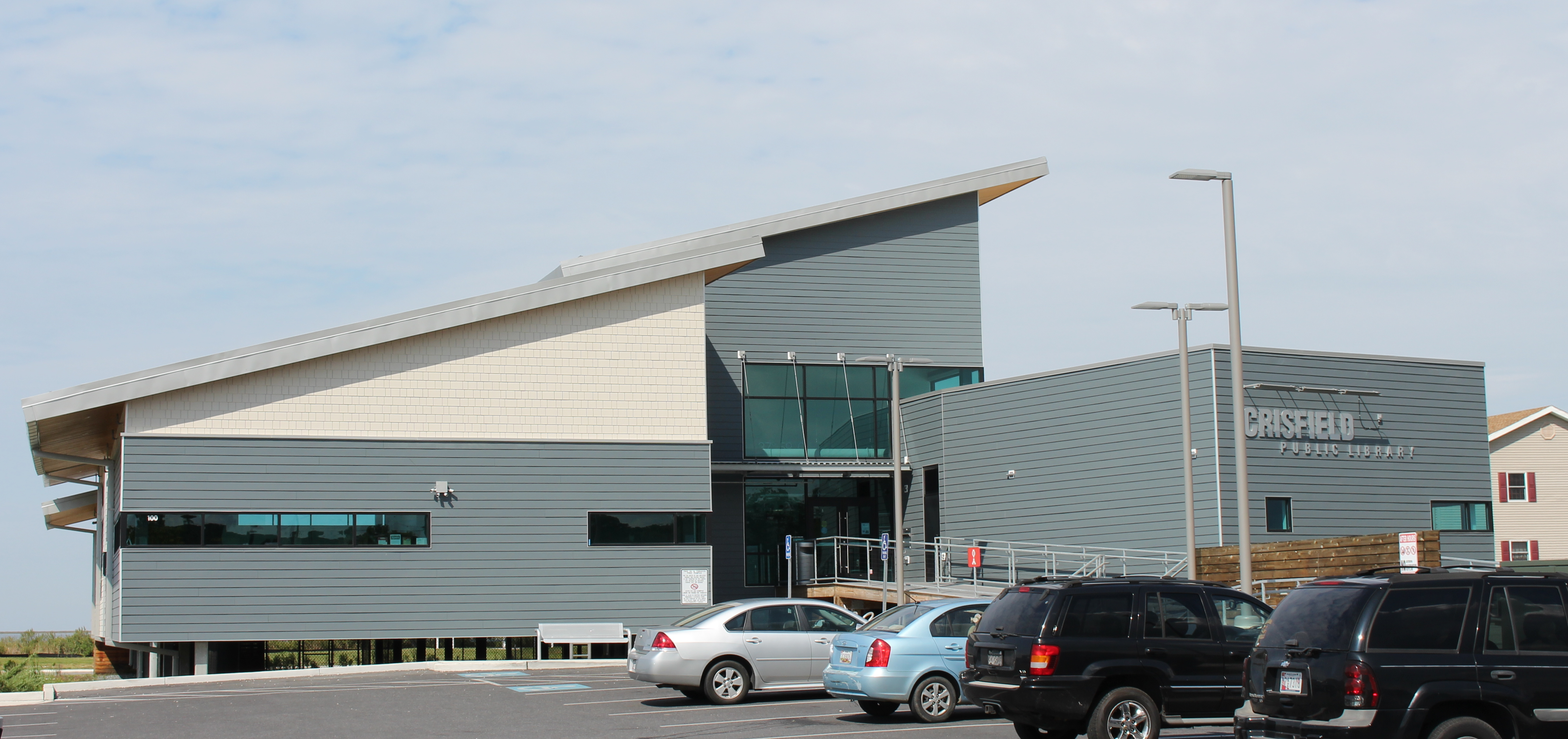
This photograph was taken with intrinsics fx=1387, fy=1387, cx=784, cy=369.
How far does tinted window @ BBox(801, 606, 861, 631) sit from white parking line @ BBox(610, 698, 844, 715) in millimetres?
925

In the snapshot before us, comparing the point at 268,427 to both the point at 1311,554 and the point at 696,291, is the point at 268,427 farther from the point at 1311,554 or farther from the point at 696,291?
the point at 1311,554

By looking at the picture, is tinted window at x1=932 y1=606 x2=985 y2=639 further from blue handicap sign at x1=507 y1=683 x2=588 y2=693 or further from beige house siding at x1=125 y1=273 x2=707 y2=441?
beige house siding at x1=125 y1=273 x2=707 y2=441

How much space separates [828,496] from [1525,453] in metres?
29.6

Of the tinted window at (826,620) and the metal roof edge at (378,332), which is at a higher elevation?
the metal roof edge at (378,332)

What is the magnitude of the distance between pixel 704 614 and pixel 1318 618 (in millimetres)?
9574

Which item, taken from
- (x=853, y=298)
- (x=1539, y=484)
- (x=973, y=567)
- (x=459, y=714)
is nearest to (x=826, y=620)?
(x=459, y=714)

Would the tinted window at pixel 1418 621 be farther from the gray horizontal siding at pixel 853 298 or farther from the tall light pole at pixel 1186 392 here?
the gray horizontal siding at pixel 853 298

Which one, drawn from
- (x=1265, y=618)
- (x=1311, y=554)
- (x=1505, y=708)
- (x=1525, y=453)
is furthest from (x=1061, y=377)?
(x=1525, y=453)

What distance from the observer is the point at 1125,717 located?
1233 centimetres

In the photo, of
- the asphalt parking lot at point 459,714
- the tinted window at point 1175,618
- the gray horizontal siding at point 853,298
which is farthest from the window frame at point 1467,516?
the tinted window at point 1175,618

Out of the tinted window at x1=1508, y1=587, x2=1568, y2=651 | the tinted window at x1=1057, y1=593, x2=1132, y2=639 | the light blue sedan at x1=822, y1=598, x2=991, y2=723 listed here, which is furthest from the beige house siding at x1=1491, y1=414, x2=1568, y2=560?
the tinted window at x1=1508, y1=587, x2=1568, y2=651

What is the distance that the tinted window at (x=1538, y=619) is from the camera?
993 cm

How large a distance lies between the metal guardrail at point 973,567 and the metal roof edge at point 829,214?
7.40m

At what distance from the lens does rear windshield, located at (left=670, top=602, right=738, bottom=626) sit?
59.2 feet
